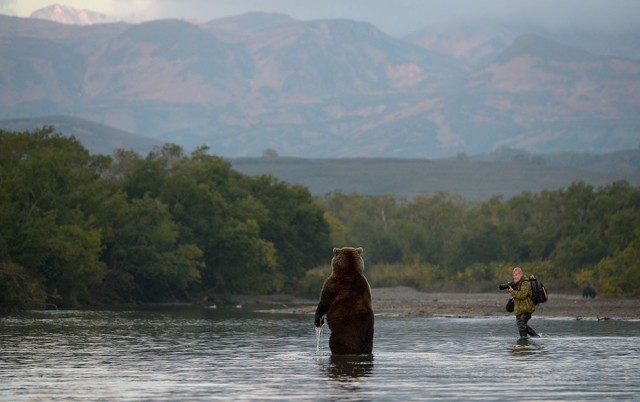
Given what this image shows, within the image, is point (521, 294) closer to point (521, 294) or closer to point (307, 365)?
point (521, 294)

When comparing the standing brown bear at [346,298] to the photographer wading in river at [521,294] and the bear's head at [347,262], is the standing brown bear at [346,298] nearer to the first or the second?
the bear's head at [347,262]

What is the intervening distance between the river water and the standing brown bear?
0.81 meters

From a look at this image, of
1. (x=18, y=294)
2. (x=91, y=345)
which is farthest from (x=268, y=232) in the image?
(x=91, y=345)

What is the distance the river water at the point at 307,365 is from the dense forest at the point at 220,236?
80.1ft

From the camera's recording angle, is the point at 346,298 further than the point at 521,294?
No

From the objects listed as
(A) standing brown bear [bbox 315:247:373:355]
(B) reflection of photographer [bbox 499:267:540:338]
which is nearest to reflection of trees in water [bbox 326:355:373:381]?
(A) standing brown bear [bbox 315:247:373:355]

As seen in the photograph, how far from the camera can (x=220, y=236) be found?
9538cm

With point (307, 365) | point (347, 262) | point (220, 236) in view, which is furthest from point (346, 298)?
point (220, 236)

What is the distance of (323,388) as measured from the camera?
2341 centimetres

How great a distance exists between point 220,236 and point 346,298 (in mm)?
66858

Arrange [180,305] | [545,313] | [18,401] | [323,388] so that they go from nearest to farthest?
1. [18,401]
2. [323,388]
3. [545,313]
4. [180,305]

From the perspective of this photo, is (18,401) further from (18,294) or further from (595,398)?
(18,294)

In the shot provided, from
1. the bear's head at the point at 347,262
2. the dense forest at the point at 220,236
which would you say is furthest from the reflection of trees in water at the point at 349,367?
the dense forest at the point at 220,236

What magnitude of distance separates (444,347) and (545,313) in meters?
26.9
